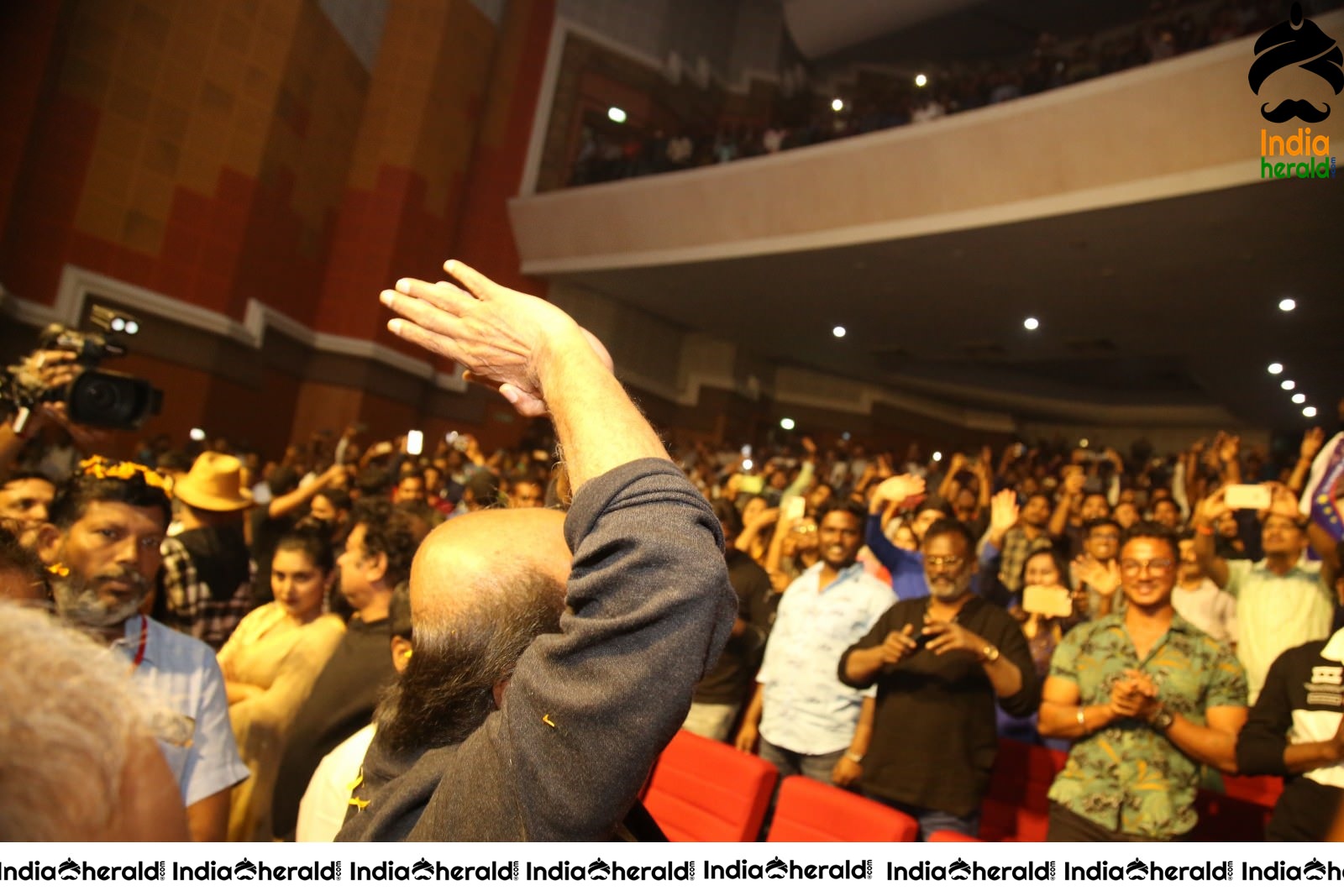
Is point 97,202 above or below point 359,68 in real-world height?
below

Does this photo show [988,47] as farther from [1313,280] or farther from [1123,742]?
[1123,742]

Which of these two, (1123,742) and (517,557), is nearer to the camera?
(517,557)

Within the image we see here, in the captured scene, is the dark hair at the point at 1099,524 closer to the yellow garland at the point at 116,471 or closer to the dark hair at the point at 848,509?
the dark hair at the point at 848,509

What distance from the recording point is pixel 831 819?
1.97 metres

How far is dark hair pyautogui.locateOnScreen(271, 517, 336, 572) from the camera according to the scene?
8.29 feet

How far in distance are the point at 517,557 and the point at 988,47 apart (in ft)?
49.4

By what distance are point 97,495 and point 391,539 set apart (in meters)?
0.73

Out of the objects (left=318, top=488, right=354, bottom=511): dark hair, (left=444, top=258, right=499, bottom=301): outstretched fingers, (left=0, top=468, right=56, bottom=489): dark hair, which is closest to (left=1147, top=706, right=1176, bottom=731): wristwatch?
(left=444, top=258, right=499, bottom=301): outstretched fingers

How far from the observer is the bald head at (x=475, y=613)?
84cm

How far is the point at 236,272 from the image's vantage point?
970 centimetres

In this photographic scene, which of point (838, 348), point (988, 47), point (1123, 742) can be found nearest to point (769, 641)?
point (1123, 742)

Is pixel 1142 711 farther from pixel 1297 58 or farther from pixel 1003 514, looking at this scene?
pixel 1297 58
